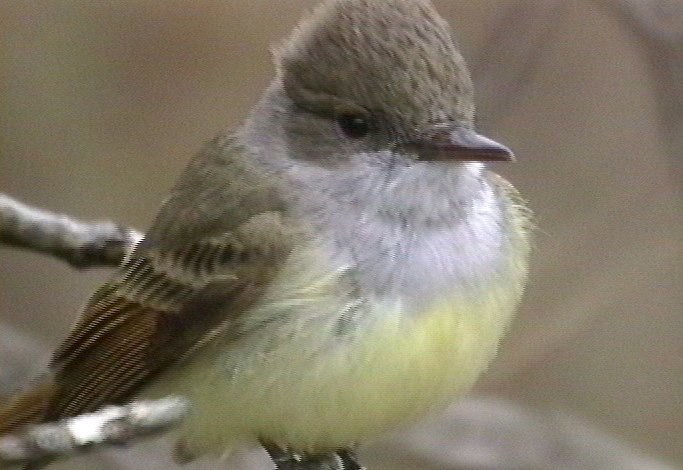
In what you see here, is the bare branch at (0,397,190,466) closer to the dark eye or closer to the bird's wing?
the bird's wing

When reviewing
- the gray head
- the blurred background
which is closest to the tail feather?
the gray head

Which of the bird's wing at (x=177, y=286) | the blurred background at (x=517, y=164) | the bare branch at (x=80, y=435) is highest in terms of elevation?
the blurred background at (x=517, y=164)

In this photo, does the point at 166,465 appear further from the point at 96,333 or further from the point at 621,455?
the point at 621,455

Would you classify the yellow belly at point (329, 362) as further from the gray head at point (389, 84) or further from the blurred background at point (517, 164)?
the blurred background at point (517, 164)

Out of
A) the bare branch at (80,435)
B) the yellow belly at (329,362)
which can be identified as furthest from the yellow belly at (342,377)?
the bare branch at (80,435)

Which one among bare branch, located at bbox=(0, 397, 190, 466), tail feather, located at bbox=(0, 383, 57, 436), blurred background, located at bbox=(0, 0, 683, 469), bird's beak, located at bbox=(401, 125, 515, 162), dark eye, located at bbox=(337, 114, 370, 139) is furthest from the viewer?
blurred background, located at bbox=(0, 0, 683, 469)
